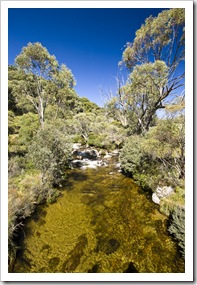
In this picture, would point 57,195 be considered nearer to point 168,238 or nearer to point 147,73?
point 168,238

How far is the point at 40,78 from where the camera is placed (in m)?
12.4

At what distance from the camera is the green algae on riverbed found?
4.34m

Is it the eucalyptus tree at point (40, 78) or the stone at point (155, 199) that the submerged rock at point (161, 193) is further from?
the eucalyptus tree at point (40, 78)

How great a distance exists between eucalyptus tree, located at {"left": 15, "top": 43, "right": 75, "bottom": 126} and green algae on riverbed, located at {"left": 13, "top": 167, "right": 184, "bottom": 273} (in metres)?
6.84

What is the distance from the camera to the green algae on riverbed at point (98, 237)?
4344 millimetres

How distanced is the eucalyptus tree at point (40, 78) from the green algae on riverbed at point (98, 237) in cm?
684

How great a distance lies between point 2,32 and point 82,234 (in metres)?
7.04

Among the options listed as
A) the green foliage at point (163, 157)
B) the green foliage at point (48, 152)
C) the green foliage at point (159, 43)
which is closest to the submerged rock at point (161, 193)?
the green foliage at point (163, 157)

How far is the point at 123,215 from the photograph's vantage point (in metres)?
6.72

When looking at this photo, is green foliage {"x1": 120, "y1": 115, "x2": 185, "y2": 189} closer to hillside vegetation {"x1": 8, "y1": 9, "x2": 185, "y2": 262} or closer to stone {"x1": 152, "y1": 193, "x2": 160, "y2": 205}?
hillside vegetation {"x1": 8, "y1": 9, "x2": 185, "y2": 262}

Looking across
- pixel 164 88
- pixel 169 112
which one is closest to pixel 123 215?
pixel 169 112

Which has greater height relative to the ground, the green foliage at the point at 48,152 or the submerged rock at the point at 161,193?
the green foliage at the point at 48,152

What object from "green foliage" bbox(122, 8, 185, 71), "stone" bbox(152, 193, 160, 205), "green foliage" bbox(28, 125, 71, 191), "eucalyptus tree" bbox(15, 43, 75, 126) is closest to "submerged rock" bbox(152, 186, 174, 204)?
"stone" bbox(152, 193, 160, 205)

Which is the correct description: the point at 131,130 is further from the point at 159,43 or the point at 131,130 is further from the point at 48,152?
the point at 48,152
